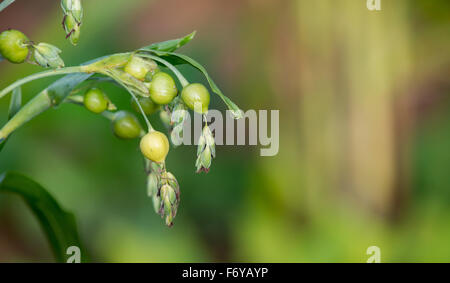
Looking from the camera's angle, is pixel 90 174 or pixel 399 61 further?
pixel 399 61

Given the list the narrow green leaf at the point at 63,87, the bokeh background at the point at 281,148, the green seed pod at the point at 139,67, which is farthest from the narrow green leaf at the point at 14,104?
the bokeh background at the point at 281,148

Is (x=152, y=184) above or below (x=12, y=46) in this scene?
below

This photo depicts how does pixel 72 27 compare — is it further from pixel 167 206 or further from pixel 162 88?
pixel 167 206

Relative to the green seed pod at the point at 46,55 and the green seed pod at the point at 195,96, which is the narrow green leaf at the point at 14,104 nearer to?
the green seed pod at the point at 46,55

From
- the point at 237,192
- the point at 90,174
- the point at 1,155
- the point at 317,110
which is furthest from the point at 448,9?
the point at 1,155

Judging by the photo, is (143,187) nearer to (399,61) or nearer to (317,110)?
(317,110)

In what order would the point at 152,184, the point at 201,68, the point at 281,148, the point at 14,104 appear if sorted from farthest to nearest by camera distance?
the point at 281,148 < the point at 152,184 < the point at 14,104 < the point at 201,68

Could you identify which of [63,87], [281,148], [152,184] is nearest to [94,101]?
[63,87]
